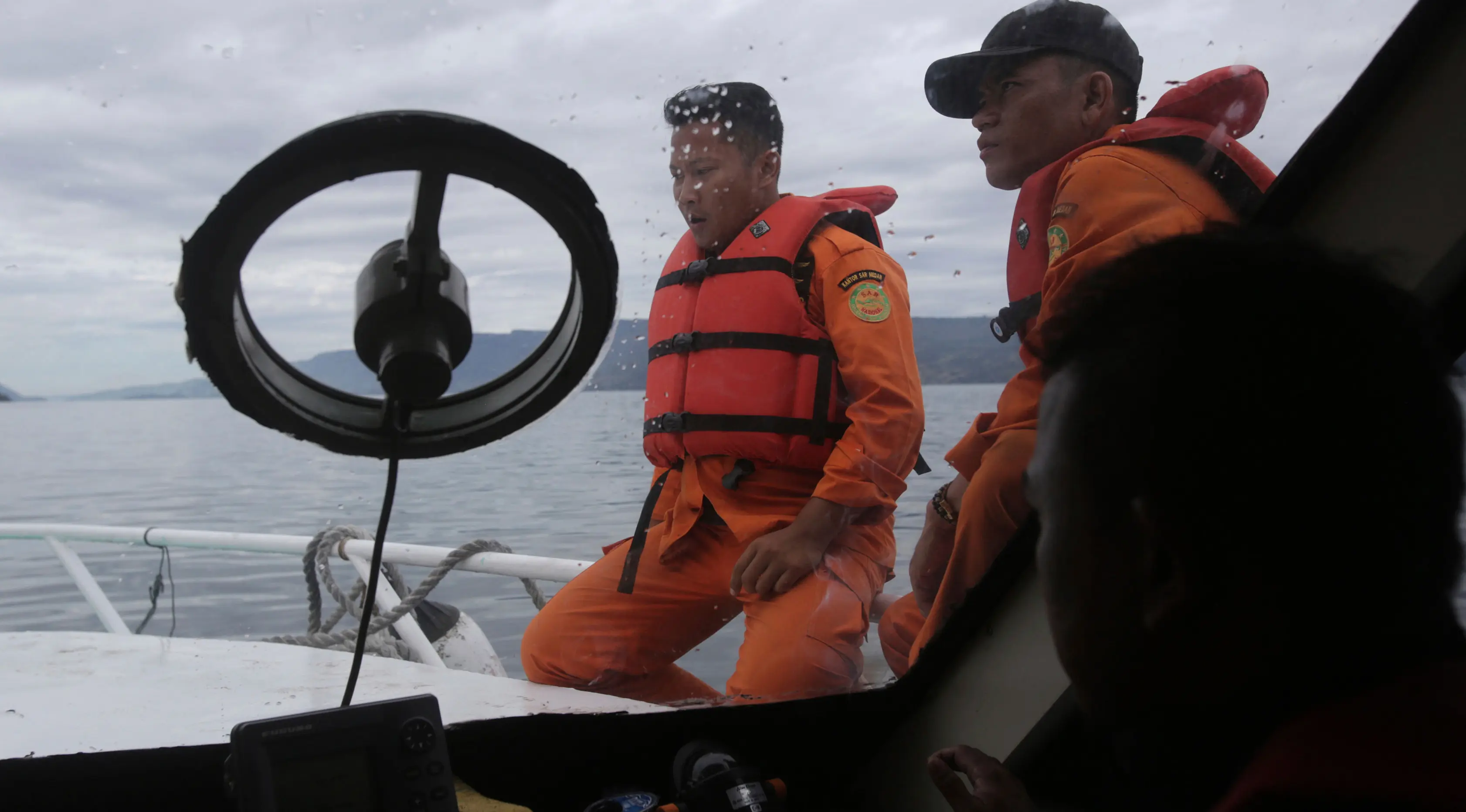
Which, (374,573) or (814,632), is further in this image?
(814,632)

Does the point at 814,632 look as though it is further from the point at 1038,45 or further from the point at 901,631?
the point at 1038,45

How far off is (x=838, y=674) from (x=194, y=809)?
2.84 feet

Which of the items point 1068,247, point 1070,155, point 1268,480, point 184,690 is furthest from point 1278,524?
point 184,690

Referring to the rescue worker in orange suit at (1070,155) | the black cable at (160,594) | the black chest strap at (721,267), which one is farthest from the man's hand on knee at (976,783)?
the black cable at (160,594)

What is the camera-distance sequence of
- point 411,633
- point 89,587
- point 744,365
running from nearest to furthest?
1. point 89,587
2. point 411,633
3. point 744,365

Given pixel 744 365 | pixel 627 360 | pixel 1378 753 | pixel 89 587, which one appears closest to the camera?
pixel 1378 753

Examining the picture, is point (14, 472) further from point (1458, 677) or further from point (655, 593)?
point (1458, 677)

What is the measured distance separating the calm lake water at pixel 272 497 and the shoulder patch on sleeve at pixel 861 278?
0.18 metres

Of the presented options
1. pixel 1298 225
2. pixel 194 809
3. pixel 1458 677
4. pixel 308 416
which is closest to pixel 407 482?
pixel 308 416

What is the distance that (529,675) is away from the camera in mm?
1463

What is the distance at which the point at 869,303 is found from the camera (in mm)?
1439

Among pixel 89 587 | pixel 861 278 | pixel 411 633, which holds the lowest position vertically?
pixel 411 633

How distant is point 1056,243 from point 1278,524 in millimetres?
563

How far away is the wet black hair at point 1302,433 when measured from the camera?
24.3 inches
